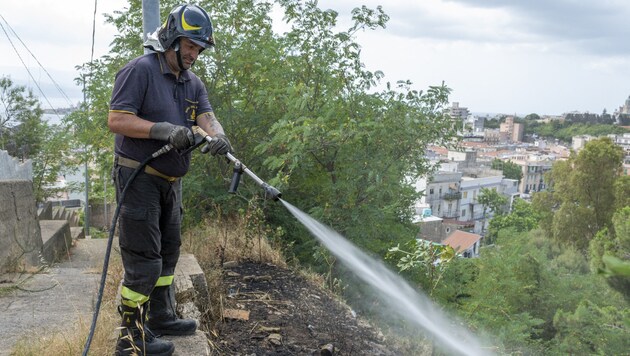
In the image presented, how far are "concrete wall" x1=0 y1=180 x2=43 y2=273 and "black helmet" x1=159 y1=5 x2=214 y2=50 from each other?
348 centimetres

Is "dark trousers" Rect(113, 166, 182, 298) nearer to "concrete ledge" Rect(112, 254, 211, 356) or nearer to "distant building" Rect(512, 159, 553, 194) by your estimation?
"concrete ledge" Rect(112, 254, 211, 356)

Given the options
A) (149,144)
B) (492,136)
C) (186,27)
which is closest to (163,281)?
(149,144)

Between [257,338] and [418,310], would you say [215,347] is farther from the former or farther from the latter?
[418,310]

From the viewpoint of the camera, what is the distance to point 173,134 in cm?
283

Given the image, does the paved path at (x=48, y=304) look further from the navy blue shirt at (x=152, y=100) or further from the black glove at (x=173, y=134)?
the black glove at (x=173, y=134)

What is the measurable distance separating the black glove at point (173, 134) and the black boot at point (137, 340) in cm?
90

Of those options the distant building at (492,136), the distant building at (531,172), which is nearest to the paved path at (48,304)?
the distant building at (531,172)

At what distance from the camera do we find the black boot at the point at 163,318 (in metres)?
3.37

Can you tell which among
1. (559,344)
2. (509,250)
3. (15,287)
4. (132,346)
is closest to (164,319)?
(132,346)

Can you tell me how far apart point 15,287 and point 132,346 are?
8.25 ft

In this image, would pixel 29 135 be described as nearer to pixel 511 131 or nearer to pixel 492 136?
pixel 492 136

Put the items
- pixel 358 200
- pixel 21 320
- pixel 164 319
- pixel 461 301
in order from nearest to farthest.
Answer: pixel 164 319, pixel 21 320, pixel 358 200, pixel 461 301

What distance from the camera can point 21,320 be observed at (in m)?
4.07

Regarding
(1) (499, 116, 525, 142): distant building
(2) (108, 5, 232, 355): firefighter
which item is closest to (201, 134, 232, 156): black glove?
(2) (108, 5, 232, 355): firefighter
